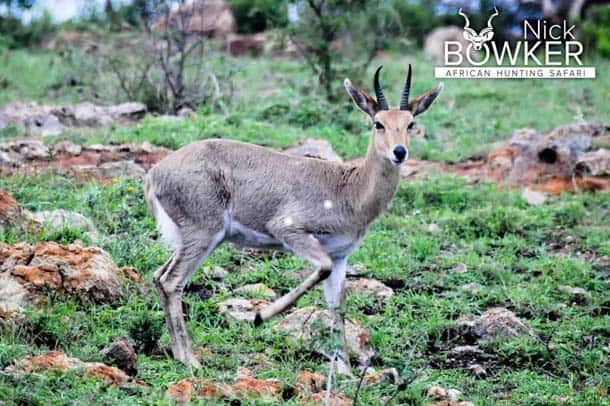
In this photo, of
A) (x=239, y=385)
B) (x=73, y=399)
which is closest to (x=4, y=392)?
(x=73, y=399)

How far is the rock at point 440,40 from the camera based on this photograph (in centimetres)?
1805

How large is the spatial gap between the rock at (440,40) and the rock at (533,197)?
7.25m

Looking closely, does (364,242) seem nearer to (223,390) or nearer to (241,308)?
(241,308)

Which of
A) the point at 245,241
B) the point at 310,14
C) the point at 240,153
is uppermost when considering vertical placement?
the point at 310,14

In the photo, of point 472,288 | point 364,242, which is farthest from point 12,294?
point 472,288

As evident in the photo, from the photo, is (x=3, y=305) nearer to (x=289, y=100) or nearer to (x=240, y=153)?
(x=240, y=153)

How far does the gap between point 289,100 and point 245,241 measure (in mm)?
6141

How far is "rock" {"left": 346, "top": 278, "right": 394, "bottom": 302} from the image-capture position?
797cm

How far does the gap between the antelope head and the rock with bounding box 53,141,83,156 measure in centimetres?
404

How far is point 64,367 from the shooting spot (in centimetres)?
573

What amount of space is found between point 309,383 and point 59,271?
205 centimetres

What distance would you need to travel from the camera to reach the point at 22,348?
604 centimetres

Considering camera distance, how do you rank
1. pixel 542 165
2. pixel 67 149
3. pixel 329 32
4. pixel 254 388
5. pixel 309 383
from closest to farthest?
pixel 254 388 → pixel 309 383 → pixel 67 149 → pixel 542 165 → pixel 329 32

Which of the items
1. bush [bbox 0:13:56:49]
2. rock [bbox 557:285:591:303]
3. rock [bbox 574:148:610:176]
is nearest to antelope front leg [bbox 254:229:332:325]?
rock [bbox 557:285:591:303]
